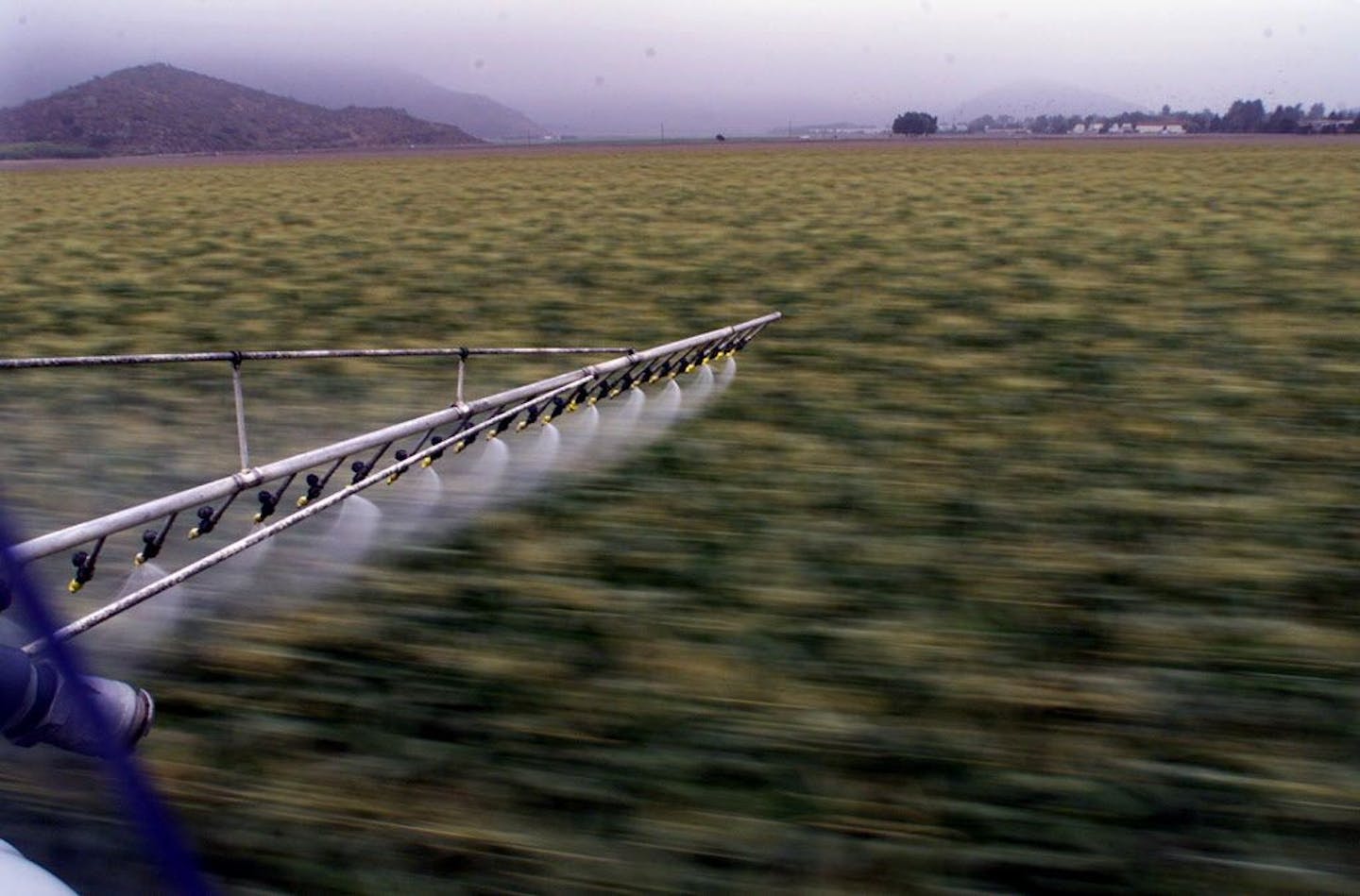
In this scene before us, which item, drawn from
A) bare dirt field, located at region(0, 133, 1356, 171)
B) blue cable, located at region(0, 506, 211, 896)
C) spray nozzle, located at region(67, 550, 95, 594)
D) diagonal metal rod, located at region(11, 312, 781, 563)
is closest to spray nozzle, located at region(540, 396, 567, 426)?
diagonal metal rod, located at region(11, 312, 781, 563)

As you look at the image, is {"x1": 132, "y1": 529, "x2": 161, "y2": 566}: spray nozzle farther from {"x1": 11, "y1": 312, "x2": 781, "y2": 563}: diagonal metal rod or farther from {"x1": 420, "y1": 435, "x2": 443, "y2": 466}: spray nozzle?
{"x1": 420, "y1": 435, "x2": 443, "y2": 466}: spray nozzle

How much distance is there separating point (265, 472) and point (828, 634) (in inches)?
71.6

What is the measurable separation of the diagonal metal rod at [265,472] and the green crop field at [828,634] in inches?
19.3

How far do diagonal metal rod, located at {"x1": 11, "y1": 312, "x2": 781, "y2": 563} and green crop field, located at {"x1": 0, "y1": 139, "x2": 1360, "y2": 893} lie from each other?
0.49m

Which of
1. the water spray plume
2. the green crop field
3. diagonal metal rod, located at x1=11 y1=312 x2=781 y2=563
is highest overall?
diagonal metal rod, located at x1=11 y1=312 x2=781 y2=563

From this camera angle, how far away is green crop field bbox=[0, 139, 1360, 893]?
101 inches

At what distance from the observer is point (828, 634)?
3.57 meters

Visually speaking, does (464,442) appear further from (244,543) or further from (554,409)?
(244,543)

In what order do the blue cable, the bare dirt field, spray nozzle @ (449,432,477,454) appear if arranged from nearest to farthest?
the blue cable
spray nozzle @ (449,432,477,454)
the bare dirt field

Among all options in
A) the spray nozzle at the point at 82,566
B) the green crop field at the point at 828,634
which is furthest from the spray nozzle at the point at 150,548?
the green crop field at the point at 828,634

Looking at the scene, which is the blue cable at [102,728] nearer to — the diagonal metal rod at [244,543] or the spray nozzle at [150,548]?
the diagonal metal rod at [244,543]

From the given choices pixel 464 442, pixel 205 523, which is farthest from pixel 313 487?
pixel 464 442

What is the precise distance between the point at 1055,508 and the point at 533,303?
6.84 meters

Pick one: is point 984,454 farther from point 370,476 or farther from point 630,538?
point 370,476
